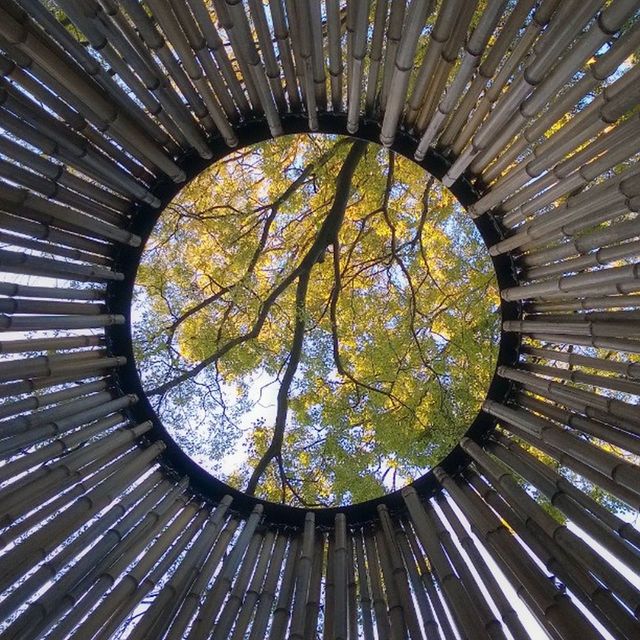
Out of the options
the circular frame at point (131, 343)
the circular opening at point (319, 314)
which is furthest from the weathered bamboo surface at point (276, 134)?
the circular opening at point (319, 314)

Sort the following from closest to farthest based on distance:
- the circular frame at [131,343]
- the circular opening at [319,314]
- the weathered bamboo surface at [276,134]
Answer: the weathered bamboo surface at [276,134]
the circular frame at [131,343]
the circular opening at [319,314]

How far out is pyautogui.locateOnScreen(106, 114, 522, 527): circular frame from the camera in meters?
8.14

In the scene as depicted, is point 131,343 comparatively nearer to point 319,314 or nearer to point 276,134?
point 276,134

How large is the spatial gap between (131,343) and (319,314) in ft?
15.4

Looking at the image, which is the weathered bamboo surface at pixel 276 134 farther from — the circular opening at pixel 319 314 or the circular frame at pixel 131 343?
the circular opening at pixel 319 314

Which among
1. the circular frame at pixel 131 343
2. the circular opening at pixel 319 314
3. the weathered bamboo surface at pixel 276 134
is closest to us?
the weathered bamboo surface at pixel 276 134

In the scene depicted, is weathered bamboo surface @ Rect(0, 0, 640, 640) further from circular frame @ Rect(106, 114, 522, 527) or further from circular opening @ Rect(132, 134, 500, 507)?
circular opening @ Rect(132, 134, 500, 507)

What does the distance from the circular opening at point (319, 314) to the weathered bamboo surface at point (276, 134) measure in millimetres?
2317

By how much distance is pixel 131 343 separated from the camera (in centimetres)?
873

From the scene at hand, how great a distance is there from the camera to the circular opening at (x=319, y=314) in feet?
36.2

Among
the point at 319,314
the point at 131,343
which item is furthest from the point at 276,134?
the point at 319,314

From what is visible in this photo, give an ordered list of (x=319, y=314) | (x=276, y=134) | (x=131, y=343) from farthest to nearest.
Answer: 1. (x=319, y=314)
2. (x=131, y=343)
3. (x=276, y=134)

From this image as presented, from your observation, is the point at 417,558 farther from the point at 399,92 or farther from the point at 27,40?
the point at 27,40

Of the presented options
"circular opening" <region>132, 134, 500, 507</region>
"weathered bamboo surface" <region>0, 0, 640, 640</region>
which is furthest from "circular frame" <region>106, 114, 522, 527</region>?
"circular opening" <region>132, 134, 500, 507</region>
